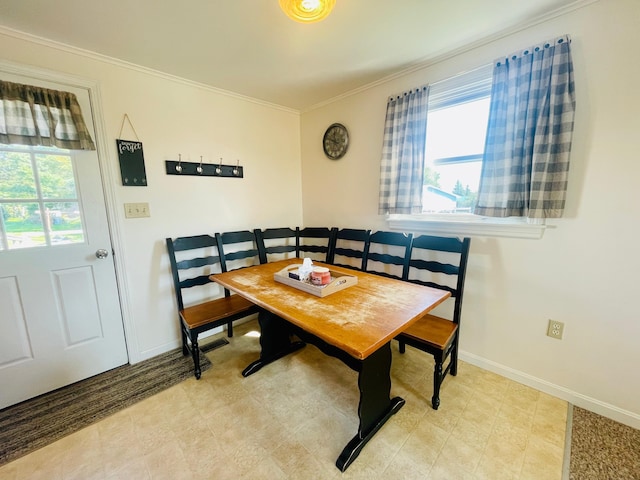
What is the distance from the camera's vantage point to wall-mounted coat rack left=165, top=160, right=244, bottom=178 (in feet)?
7.15

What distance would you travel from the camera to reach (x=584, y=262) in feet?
5.00

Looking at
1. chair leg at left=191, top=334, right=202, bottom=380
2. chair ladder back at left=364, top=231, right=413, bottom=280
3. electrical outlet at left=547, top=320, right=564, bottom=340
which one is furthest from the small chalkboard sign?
electrical outlet at left=547, top=320, right=564, bottom=340

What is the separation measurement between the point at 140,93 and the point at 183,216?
3.20 feet

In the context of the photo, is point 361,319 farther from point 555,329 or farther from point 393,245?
point 555,329

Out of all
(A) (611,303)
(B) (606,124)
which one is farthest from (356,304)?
(B) (606,124)

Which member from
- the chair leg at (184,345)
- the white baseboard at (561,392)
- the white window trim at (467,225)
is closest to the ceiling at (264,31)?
the white window trim at (467,225)

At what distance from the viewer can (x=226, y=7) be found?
1.40 meters

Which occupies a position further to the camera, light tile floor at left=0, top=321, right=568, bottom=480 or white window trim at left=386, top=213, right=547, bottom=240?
white window trim at left=386, top=213, right=547, bottom=240

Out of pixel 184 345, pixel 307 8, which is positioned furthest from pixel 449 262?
pixel 184 345

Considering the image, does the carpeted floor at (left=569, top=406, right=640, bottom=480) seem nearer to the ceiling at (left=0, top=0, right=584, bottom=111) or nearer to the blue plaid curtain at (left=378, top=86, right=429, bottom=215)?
the blue plaid curtain at (left=378, top=86, right=429, bottom=215)

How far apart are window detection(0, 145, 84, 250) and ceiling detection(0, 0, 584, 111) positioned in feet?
2.39

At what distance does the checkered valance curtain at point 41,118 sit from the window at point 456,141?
2516 millimetres

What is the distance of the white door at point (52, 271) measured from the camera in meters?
1.62

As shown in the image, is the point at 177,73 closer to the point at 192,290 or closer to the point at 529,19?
the point at 192,290
